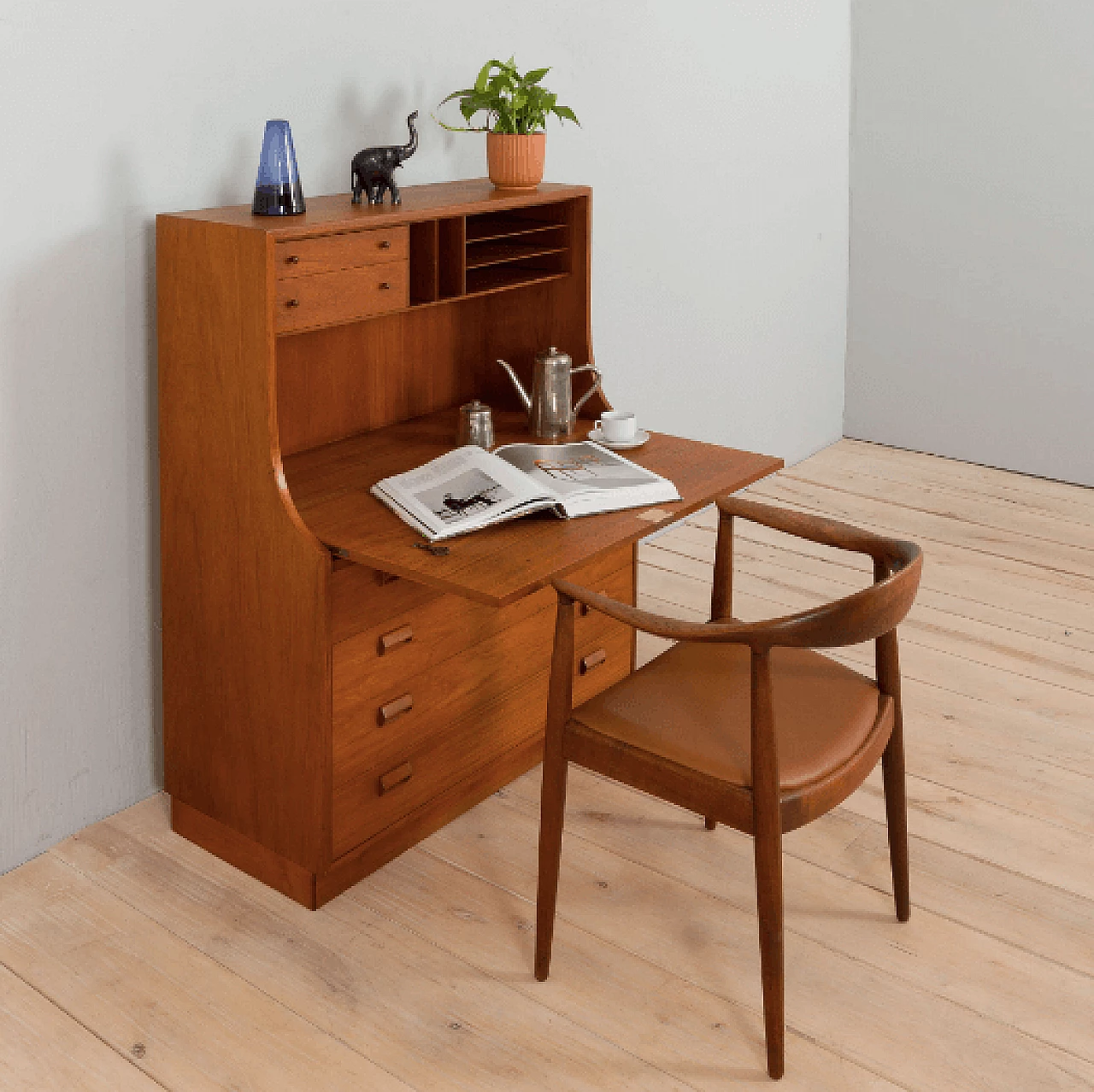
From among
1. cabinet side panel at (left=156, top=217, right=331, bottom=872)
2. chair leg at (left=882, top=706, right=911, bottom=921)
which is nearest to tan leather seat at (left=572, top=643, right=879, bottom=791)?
chair leg at (left=882, top=706, right=911, bottom=921)

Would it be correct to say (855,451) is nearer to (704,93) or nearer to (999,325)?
(999,325)

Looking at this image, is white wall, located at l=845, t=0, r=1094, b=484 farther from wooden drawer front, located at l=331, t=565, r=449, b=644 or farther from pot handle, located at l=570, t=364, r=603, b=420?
wooden drawer front, located at l=331, t=565, r=449, b=644

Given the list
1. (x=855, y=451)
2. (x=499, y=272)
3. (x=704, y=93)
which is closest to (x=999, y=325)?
(x=855, y=451)

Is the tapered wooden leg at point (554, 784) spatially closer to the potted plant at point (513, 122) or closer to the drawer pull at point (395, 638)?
the drawer pull at point (395, 638)

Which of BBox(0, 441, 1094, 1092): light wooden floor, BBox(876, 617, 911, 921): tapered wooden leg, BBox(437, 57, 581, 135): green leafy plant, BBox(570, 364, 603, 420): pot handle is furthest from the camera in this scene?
BBox(570, 364, 603, 420): pot handle

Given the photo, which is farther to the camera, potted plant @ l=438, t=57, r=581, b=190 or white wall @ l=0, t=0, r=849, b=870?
potted plant @ l=438, t=57, r=581, b=190

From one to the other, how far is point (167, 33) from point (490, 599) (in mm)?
1184

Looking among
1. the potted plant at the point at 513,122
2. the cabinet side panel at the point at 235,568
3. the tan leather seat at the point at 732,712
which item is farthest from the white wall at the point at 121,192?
the tan leather seat at the point at 732,712

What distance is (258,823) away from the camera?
2586mm

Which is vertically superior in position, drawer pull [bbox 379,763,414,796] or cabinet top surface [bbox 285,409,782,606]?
cabinet top surface [bbox 285,409,782,606]

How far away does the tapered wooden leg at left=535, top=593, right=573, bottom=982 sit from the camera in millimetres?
2223

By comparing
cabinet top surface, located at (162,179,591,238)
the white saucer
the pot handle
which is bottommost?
the white saucer

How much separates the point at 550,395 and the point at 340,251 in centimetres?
61

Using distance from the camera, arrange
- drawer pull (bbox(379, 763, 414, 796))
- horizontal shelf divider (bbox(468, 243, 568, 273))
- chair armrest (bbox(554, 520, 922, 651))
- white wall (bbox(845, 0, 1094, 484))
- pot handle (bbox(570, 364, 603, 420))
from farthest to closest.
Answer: white wall (bbox(845, 0, 1094, 484)), pot handle (bbox(570, 364, 603, 420)), horizontal shelf divider (bbox(468, 243, 568, 273)), drawer pull (bbox(379, 763, 414, 796)), chair armrest (bbox(554, 520, 922, 651))
